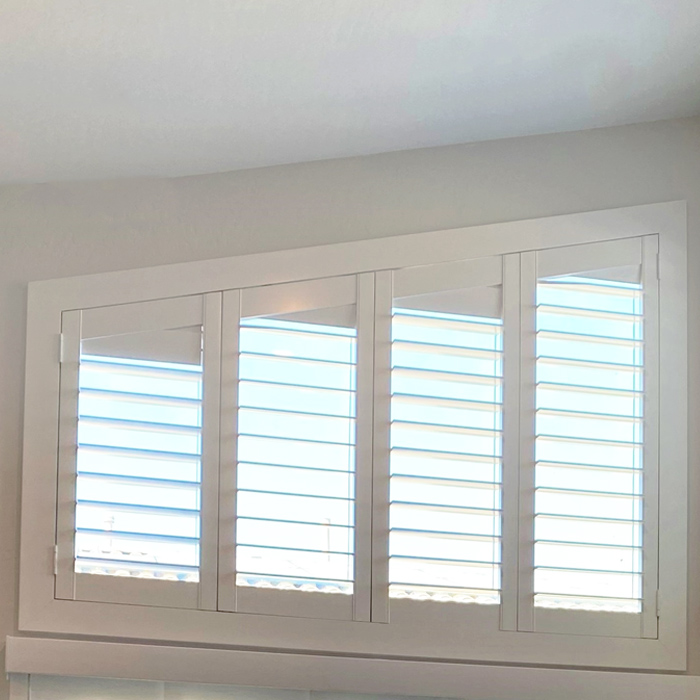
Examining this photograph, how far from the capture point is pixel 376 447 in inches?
89.7

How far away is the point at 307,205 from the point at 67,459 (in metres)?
0.93

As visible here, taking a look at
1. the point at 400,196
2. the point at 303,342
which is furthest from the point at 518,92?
the point at 303,342

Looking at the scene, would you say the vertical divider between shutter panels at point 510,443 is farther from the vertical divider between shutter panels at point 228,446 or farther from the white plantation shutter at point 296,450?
the vertical divider between shutter panels at point 228,446

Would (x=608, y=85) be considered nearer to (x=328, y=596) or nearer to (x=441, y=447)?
(x=441, y=447)

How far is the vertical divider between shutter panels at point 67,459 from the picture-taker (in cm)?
236

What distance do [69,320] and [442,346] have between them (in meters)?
1.00

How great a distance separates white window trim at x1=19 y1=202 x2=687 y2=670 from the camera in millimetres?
2211

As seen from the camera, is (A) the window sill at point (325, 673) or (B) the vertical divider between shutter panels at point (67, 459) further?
(B) the vertical divider between shutter panels at point (67, 459)

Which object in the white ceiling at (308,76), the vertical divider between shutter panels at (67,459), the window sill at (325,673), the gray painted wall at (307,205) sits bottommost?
the window sill at (325,673)

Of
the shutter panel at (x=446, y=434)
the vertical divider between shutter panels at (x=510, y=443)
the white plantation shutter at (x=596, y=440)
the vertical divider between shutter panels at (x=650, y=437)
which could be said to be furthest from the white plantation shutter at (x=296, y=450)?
the vertical divider between shutter panels at (x=650, y=437)

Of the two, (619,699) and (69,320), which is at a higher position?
(69,320)

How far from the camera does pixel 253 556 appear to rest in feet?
7.56

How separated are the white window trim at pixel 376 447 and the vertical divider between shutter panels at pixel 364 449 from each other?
27mm

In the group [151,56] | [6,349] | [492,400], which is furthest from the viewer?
[6,349]
